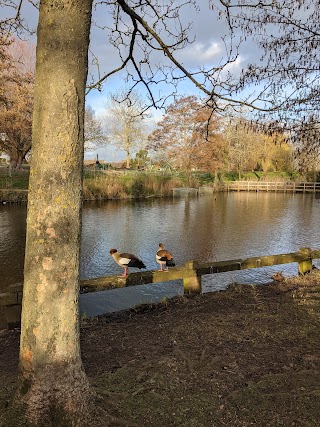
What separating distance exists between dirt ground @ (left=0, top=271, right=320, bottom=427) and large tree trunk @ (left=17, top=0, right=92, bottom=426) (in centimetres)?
38

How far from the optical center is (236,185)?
49000 millimetres

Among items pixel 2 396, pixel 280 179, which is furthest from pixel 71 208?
pixel 280 179

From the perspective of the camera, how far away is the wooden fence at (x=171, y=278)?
5.33m

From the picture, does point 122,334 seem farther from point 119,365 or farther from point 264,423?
point 264,423

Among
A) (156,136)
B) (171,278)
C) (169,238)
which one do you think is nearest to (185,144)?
(156,136)

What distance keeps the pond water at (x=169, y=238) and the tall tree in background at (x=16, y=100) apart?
6761 millimetres

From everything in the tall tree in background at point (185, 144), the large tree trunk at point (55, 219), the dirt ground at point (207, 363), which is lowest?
the dirt ground at point (207, 363)

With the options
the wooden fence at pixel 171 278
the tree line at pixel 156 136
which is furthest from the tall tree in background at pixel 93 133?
the wooden fence at pixel 171 278

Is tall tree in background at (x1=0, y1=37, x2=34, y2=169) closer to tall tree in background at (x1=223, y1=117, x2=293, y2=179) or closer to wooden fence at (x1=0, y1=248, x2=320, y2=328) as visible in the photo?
wooden fence at (x1=0, y1=248, x2=320, y2=328)

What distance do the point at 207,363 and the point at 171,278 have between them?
2.87 meters

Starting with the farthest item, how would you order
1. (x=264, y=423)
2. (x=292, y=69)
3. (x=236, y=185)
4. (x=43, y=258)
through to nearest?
(x=236, y=185) < (x=292, y=69) < (x=264, y=423) < (x=43, y=258)

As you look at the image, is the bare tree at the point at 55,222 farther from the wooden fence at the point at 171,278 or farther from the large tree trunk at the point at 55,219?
the wooden fence at the point at 171,278

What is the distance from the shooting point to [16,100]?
25609mm

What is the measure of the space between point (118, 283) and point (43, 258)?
12.7 feet
